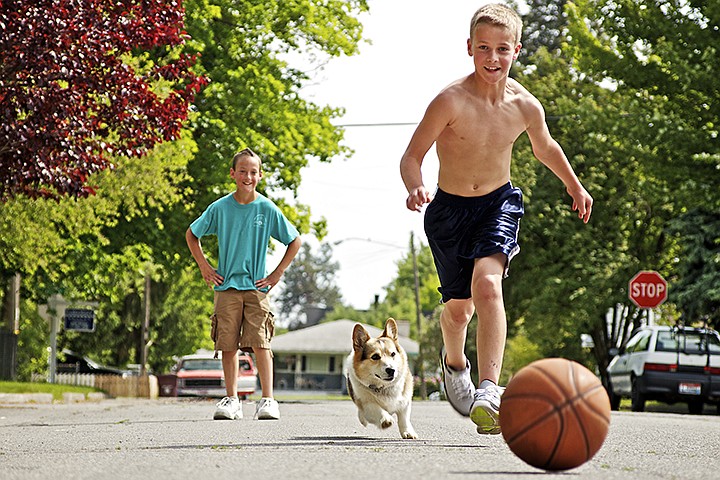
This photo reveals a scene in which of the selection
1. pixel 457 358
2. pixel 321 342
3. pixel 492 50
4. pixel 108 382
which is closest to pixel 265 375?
pixel 457 358

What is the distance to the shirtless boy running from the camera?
7.04 m

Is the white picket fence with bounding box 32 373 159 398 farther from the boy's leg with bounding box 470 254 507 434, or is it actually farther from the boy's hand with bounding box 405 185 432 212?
the boy's hand with bounding box 405 185 432 212

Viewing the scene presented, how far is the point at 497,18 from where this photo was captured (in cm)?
706

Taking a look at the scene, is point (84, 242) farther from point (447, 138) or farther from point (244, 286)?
point (447, 138)

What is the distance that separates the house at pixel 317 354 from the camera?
3979 inches

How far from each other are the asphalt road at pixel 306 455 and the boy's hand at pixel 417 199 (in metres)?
1.29

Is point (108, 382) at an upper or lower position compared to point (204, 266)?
lower

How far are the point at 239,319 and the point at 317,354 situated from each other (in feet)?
315

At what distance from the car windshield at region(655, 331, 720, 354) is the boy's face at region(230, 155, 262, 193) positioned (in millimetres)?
13524

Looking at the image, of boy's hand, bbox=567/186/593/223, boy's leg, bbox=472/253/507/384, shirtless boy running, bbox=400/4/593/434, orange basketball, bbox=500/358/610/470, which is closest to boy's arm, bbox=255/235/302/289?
shirtless boy running, bbox=400/4/593/434

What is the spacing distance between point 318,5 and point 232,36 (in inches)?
122

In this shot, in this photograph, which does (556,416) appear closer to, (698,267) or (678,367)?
(678,367)

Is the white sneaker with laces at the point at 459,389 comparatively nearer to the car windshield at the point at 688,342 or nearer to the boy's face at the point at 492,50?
the boy's face at the point at 492,50

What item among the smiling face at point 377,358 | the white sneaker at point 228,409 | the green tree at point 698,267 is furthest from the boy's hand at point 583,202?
the green tree at point 698,267
